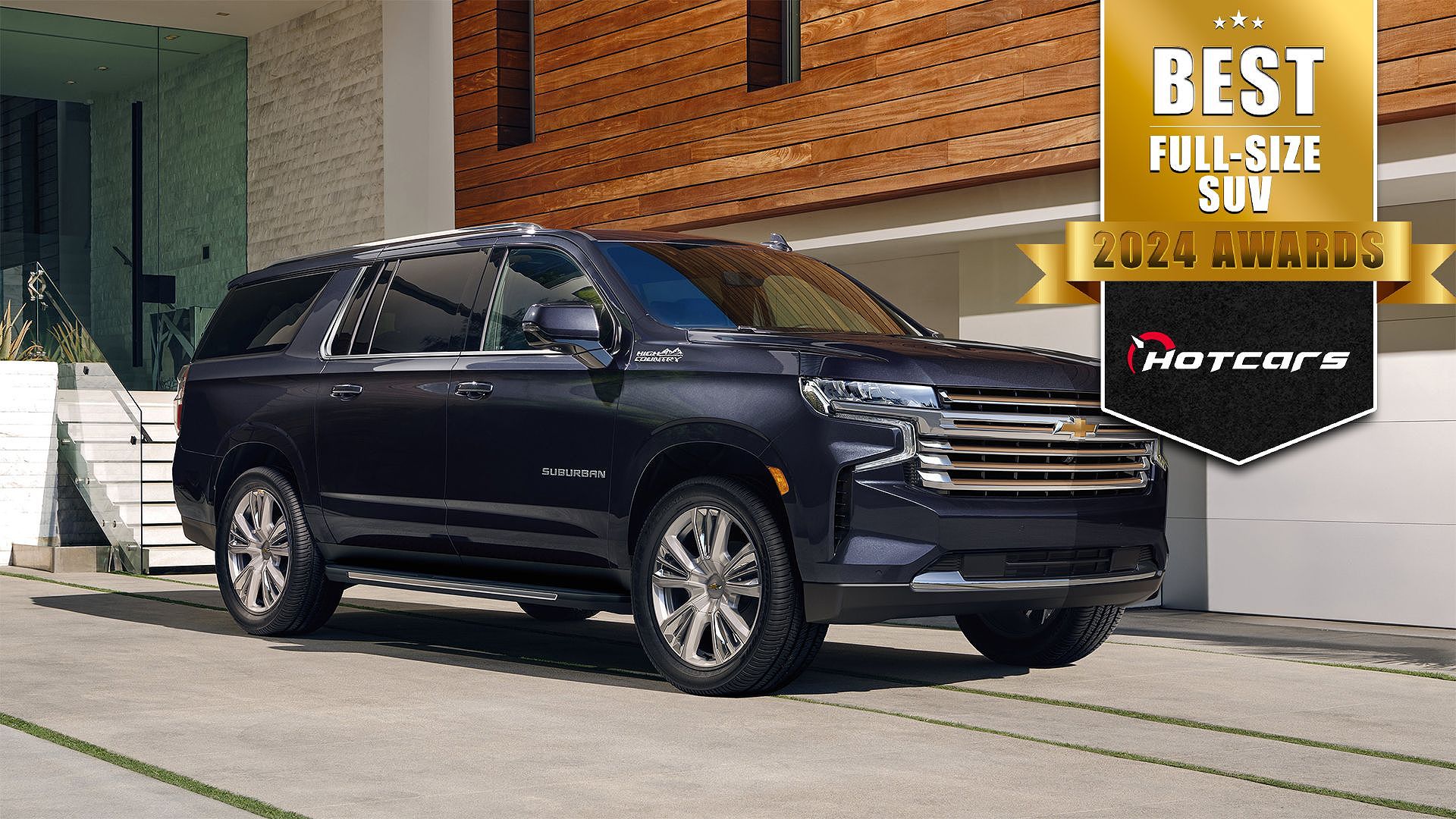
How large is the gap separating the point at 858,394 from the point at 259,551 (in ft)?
14.1

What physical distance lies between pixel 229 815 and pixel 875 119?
10275mm

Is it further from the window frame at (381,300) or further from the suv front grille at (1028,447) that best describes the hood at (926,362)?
the window frame at (381,300)

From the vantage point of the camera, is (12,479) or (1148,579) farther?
(12,479)

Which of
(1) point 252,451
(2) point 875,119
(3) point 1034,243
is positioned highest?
(2) point 875,119

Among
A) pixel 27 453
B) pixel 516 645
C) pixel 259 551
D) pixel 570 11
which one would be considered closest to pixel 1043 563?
pixel 516 645

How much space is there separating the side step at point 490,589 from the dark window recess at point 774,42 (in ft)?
25.7

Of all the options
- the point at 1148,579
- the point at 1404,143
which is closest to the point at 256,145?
the point at 1404,143

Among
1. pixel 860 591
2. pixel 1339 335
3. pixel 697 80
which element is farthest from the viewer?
pixel 697 80

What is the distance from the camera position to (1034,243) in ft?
45.4

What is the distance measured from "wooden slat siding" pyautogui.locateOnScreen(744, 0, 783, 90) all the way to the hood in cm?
825

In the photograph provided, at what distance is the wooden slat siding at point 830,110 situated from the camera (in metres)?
12.5

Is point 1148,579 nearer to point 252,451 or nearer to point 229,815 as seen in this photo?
point 229,815

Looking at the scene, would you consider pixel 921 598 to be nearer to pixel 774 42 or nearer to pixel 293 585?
pixel 293 585

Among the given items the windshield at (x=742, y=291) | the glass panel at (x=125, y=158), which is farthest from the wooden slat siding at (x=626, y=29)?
the glass panel at (x=125, y=158)
